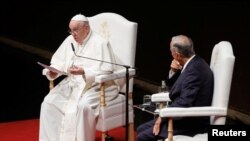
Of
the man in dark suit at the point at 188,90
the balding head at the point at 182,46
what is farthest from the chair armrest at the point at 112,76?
the balding head at the point at 182,46

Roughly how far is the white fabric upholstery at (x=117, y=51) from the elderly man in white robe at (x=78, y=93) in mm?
75

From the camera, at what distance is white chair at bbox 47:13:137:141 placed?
4.30 meters

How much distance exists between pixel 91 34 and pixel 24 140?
3.88 feet

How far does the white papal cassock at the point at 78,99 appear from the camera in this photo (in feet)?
14.1

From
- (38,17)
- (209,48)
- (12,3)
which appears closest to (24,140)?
(209,48)

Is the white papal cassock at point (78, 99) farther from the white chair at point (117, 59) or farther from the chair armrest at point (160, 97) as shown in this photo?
the chair armrest at point (160, 97)

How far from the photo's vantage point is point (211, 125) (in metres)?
3.40

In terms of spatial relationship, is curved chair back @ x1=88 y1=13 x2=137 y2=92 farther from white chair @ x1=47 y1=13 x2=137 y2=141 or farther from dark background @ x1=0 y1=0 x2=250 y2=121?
dark background @ x1=0 y1=0 x2=250 y2=121

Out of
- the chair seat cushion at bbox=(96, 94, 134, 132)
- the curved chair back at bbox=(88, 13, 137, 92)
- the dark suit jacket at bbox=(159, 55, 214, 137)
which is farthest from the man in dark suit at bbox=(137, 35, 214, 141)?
the curved chair back at bbox=(88, 13, 137, 92)

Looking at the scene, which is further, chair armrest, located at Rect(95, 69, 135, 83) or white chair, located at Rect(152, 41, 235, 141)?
chair armrest, located at Rect(95, 69, 135, 83)

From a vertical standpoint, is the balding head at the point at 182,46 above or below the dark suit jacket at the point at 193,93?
above

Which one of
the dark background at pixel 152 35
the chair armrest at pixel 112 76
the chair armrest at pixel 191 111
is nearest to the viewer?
the chair armrest at pixel 191 111

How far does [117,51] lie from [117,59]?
0.24 feet

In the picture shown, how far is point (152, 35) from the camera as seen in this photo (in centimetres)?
619
